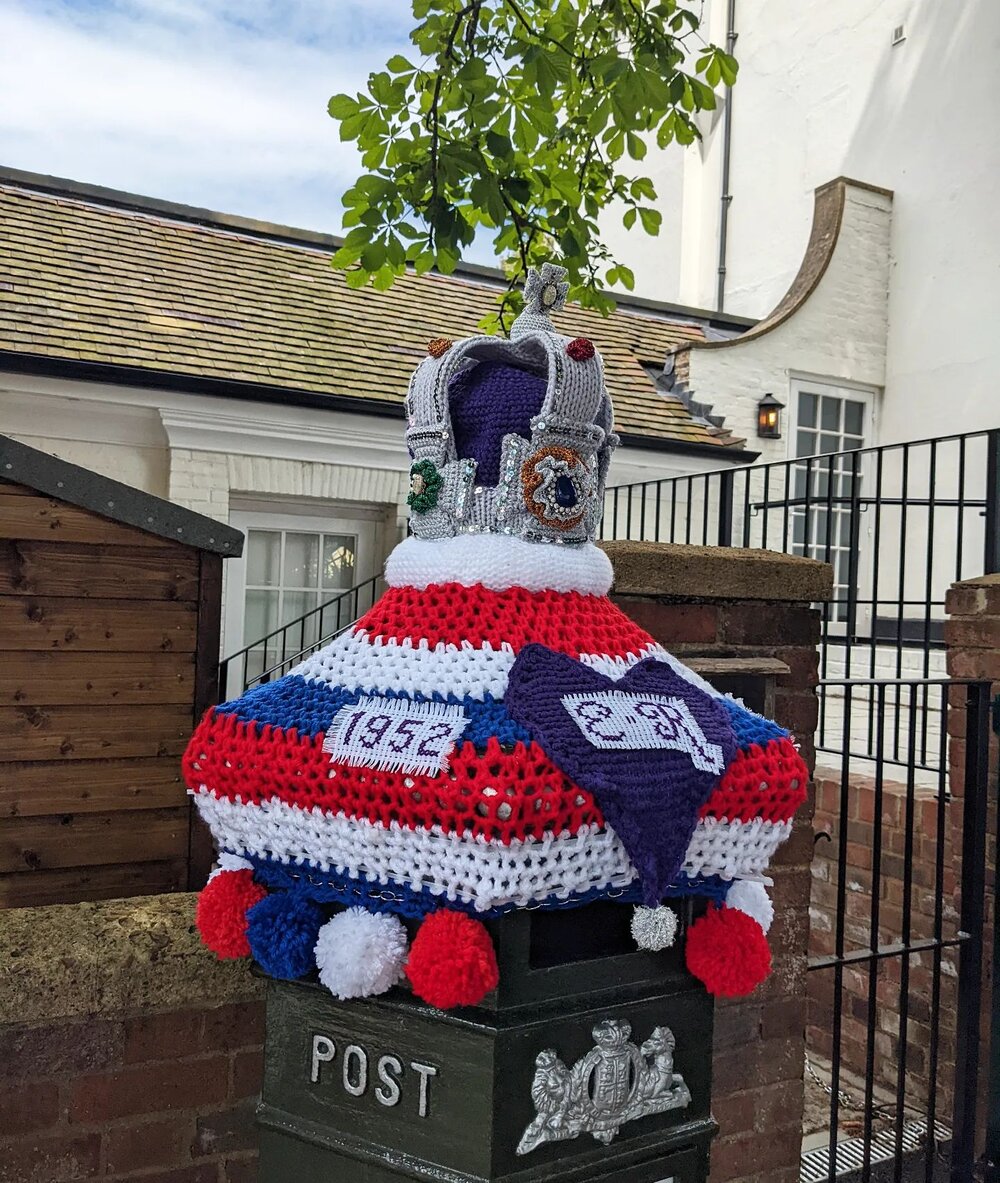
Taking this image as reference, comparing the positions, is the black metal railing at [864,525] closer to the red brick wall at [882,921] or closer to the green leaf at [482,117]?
the red brick wall at [882,921]

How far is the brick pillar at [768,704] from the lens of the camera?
229 centimetres

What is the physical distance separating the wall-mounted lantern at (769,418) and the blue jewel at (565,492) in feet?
23.5

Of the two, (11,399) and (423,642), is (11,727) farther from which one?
(11,399)

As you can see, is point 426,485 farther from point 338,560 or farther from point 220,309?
point 220,309

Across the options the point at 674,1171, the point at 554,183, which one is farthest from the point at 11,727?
the point at 554,183

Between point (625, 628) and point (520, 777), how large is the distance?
39cm

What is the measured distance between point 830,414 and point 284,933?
850 cm

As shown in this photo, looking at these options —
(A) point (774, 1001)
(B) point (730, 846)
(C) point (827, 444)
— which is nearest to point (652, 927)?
(B) point (730, 846)

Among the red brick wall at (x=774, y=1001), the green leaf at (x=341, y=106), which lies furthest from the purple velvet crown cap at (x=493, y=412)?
the green leaf at (x=341, y=106)

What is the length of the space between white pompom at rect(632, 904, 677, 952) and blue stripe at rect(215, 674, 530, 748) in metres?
0.31

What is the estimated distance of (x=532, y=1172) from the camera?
1268 millimetres

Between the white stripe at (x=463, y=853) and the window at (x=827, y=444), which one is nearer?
the white stripe at (x=463, y=853)

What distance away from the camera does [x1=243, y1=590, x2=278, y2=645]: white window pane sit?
656 centimetres

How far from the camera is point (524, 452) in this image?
1.37 m
